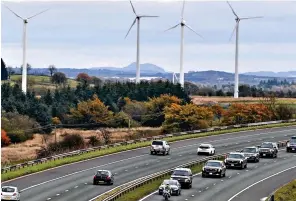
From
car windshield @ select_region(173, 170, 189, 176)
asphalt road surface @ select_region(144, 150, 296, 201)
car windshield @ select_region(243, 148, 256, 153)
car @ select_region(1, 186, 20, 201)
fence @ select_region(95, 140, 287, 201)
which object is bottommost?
asphalt road surface @ select_region(144, 150, 296, 201)

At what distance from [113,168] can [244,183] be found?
15.0m

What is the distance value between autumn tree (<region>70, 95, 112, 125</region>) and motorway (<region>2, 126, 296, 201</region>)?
5163cm

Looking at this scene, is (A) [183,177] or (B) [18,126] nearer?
(A) [183,177]

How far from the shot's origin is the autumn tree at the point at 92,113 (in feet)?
494

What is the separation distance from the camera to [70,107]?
156 metres

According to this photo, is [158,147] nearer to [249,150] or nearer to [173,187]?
[249,150]

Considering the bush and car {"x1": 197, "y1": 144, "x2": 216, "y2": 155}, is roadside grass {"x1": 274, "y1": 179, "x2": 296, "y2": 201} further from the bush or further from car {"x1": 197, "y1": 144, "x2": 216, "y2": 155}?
the bush

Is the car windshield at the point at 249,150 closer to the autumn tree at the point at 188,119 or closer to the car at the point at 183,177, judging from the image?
the car at the point at 183,177

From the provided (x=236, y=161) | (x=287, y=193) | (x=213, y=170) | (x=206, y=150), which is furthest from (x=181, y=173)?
(x=206, y=150)

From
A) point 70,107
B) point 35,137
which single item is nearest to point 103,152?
point 35,137

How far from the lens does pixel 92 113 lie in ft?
494

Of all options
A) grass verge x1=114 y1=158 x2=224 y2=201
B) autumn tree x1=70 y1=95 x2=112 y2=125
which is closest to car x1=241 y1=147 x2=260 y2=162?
grass verge x1=114 y1=158 x2=224 y2=201

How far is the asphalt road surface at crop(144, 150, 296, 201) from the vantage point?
49750 mm

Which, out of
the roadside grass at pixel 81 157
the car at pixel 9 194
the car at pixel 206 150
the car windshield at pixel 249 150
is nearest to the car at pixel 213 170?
the car windshield at pixel 249 150
